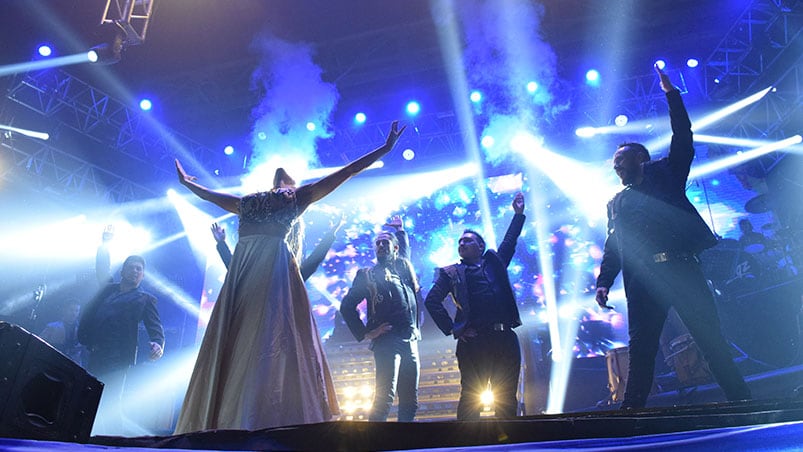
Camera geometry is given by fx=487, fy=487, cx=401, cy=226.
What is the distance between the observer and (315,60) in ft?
35.0

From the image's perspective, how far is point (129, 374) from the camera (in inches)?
193

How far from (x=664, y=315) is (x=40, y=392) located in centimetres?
346

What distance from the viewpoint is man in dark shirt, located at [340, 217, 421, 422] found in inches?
169

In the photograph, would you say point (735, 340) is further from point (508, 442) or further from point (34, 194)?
point (34, 194)

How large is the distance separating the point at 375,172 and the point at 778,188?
8.93 m

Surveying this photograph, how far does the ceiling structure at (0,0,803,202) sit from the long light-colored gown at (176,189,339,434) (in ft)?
22.7

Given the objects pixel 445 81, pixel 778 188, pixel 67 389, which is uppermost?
pixel 445 81

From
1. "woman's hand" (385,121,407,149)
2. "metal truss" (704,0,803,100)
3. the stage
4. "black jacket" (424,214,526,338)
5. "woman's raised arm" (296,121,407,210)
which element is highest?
"metal truss" (704,0,803,100)

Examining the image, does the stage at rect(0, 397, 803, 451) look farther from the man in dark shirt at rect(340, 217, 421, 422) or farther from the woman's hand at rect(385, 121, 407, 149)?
the man in dark shirt at rect(340, 217, 421, 422)

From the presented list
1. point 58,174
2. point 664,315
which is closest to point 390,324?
point 664,315

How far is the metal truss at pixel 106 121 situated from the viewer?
372 inches

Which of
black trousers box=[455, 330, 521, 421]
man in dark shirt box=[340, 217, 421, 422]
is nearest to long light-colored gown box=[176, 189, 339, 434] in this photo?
black trousers box=[455, 330, 521, 421]

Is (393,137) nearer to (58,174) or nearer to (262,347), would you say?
(262,347)

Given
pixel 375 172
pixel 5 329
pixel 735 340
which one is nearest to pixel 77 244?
pixel 375 172
